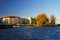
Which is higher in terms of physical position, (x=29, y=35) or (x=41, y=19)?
(x=41, y=19)

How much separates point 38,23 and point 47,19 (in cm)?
147

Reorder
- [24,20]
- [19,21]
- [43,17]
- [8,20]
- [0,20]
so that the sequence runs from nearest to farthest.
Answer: [43,17] → [0,20] → [8,20] → [19,21] → [24,20]

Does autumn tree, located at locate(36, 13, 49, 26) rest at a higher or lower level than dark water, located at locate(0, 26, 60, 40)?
higher

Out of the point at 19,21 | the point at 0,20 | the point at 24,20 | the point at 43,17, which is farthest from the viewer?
the point at 24,20

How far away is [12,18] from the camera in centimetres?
3122

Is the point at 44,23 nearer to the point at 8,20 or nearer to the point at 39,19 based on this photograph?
the point at 39,19

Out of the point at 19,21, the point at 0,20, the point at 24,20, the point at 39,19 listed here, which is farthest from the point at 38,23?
the point at 24,20

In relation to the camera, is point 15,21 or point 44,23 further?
point 15,21

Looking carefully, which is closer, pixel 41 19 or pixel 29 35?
pixel 29 35

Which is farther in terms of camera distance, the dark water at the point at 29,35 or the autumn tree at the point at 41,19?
the autumn tree at the point at 41,19

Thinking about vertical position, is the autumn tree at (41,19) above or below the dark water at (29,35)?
above

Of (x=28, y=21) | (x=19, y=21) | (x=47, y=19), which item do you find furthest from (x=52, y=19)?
(x=28, y=21)

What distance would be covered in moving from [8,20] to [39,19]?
7699 millimetres

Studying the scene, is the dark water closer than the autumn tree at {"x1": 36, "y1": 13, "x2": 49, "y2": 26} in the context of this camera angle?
Yes
